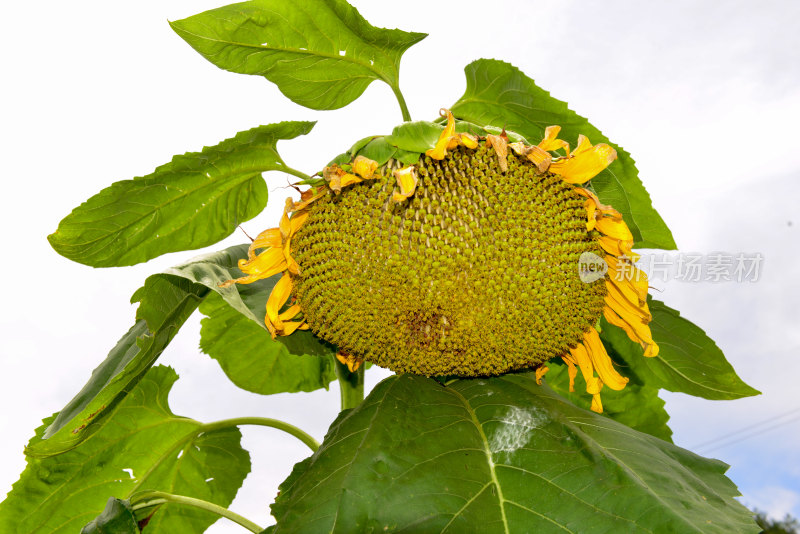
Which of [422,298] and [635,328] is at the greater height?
[635,328]

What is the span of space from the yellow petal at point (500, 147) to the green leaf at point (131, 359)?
0.70 metres

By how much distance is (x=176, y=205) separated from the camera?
5.42 feet

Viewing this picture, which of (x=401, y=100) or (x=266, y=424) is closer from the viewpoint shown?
(x=401, y=100)

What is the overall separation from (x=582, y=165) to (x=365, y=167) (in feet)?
1.30

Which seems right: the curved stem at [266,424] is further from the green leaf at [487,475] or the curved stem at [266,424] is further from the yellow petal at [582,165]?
the yellow petal at [582,165]

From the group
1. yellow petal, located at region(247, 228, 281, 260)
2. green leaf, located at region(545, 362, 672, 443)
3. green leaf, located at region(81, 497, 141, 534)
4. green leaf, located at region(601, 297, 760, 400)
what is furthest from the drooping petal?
green leaf, located at region(545, 362, 672, 443)

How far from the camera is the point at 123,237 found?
1.62 m

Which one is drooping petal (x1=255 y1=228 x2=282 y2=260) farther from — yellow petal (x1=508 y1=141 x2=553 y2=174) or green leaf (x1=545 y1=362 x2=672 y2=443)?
green leaf (x1=545 y1=362 x2=672 y2=443)

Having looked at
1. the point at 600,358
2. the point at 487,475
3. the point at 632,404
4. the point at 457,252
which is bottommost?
the point at 487,475

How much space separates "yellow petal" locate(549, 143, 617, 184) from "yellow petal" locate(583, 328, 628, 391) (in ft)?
1.15

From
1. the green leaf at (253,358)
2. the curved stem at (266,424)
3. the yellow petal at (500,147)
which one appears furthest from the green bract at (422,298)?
the green leaf at (253,358)

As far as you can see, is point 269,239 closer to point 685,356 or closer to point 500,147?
point 500,147

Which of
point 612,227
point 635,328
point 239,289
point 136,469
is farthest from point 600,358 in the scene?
point 136,469

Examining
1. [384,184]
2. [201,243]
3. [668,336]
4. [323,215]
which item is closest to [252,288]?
[201,243]
